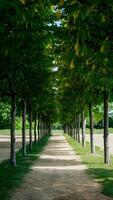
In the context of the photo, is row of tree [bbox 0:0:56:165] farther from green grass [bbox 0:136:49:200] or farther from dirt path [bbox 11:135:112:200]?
dirt path [bbox 11:135:112:200]

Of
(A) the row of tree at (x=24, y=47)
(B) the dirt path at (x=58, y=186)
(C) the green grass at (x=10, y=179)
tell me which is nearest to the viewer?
(A) the row of tree at (x=24, y=47)

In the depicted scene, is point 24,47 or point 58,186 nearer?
point 58,186

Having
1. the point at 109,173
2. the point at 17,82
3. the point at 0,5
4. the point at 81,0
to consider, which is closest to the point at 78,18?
the point at 81,0

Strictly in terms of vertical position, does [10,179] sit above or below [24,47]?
below

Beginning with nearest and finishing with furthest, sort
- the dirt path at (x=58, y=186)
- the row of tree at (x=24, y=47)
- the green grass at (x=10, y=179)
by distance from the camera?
1. the row of tree at (x=24, y=47)
2. the dirt path at (x=58, y=186)
3. the green grass at (x=10, y=179)

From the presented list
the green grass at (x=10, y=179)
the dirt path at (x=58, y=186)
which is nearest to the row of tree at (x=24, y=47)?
the green grass at (x=10, y=179)

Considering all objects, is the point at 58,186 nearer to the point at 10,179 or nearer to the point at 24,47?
the point at 10,179

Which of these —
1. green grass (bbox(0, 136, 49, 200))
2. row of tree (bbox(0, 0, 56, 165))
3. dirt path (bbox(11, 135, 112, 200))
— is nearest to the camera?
row of tree (bbox(0, 0, 56, 165))

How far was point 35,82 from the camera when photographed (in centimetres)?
2341

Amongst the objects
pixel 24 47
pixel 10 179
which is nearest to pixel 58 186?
pixel 10 179

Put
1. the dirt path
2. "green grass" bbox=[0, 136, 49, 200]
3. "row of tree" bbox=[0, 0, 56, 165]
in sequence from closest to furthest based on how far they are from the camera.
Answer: "row of tree" bbox=[0, 0, 56, 165]
the dirt path
"green grass" bbox=[0, 136, 49, 200]

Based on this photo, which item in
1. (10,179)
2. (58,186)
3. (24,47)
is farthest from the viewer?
(10,179)

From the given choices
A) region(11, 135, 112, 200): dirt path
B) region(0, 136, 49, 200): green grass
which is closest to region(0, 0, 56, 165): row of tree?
region(0, 136, 49, 200): green grass

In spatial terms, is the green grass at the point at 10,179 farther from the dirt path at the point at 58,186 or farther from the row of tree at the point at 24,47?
the row of tree at the point at 24,47
